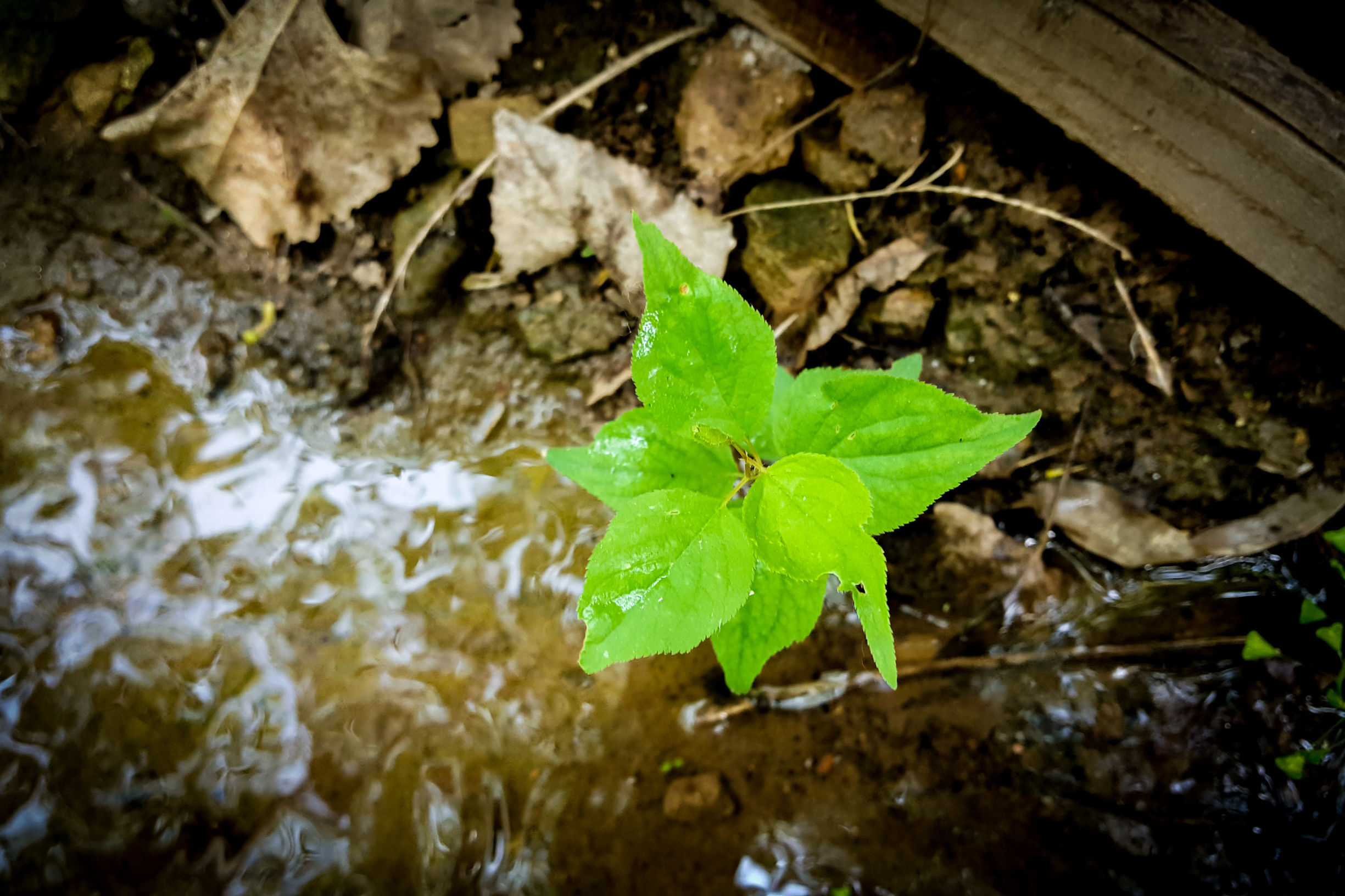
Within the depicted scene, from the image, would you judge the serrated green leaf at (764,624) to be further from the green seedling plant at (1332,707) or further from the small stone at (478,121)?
the small stone at (478,121)

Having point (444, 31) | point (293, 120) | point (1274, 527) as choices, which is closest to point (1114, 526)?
point (1274, 527)

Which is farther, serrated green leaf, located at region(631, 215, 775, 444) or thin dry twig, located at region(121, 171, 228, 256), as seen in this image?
thin dry twig, located at region(121, 171, 228, 256)

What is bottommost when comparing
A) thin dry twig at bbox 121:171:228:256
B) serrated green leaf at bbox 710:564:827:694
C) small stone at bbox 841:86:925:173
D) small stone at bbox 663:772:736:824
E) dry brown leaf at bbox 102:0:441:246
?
small stone at bbox 663:772:736:824

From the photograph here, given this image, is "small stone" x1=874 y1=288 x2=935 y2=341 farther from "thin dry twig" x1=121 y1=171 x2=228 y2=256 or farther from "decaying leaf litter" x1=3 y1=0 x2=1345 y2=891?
"thin dry twig" x1=121 y1=171 x2=228 y2=256

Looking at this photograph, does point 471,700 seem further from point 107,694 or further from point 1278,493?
point 1278,493

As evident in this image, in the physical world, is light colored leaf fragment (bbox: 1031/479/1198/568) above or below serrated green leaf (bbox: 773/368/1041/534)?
below

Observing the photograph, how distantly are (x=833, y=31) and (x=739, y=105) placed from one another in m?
0.33

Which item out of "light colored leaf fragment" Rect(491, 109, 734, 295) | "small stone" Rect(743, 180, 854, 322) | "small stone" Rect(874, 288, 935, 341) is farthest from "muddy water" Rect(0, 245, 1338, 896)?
"small stone" Rect(874, 288, 935, 341)

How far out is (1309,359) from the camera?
5.91ft

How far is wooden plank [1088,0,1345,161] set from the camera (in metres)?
1.54

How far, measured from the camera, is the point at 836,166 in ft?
6.68

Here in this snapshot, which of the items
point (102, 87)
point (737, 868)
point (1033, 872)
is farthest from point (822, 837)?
point (102, 87)

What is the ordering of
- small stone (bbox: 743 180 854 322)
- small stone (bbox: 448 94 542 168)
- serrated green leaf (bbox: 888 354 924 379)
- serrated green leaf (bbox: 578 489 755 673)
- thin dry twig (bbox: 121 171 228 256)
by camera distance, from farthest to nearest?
thin dry twig (bbox: 121 171 228 256) → small stone (bbox: 448 94 542 168) → small stone (bbox: 743 180 854 322) → serrated green leaf (bbox: 888 354 924 379) → serrated green leaf (bbox: 578 489 755 673)

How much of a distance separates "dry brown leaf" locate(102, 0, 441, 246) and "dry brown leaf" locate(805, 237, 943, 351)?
1.50 meters
